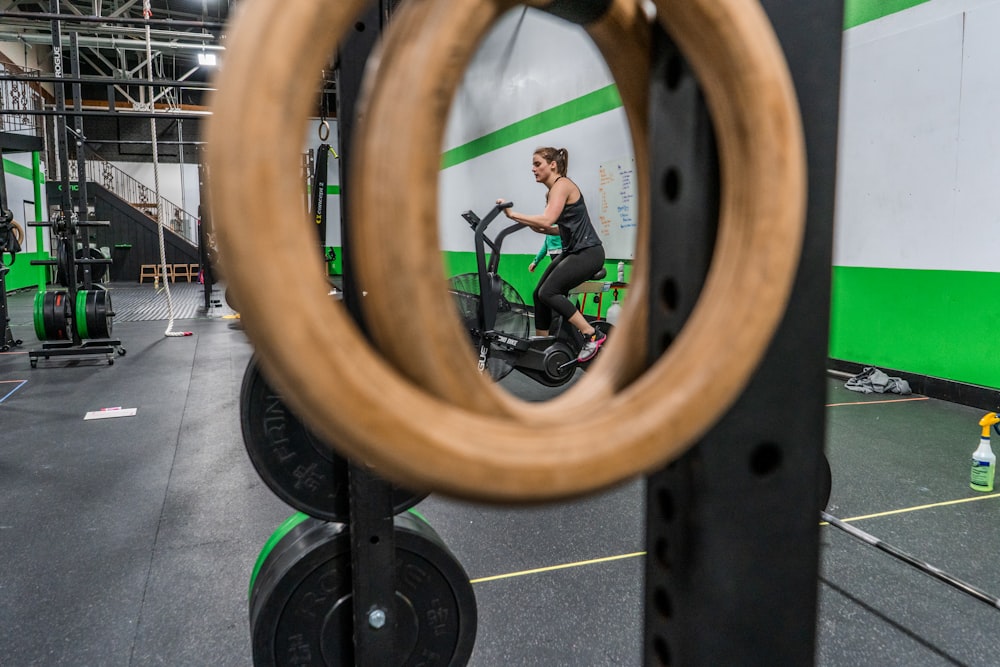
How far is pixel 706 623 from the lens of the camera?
44 cm

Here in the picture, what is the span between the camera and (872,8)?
3.68m

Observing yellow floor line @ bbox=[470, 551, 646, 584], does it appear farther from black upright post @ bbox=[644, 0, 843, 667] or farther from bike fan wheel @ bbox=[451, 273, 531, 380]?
bike fan wheel @ bbox=[451, 273, 531, 380]

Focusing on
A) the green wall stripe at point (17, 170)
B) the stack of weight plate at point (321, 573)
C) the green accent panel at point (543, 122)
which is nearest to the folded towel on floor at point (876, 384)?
the green accent panel at point (543, 122)

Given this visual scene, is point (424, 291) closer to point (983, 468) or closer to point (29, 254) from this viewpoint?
point (983, 468)

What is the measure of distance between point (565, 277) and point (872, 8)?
229 centimetres

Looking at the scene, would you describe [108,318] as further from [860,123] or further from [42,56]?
[42,56]

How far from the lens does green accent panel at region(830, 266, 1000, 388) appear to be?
10.6 ft

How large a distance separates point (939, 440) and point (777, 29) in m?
2.94

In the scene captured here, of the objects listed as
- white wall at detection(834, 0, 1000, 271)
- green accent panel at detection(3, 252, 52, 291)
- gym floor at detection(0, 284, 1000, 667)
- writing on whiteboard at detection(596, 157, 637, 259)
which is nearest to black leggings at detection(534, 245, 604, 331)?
white wall at detection(834, 0, 1000, 271)

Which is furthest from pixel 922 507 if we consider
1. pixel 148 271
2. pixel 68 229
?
pixel 148 271

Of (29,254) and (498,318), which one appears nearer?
(498,318)

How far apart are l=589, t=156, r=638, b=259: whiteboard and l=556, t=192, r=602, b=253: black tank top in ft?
5.96

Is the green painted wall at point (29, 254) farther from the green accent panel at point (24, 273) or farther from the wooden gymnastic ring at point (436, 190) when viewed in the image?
the wooden gymnastic ring at point (436, 190)

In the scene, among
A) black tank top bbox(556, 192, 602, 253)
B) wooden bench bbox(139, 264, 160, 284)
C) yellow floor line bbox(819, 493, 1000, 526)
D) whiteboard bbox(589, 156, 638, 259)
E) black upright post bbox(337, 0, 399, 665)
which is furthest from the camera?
wooden bench bbox(139, 264, 160, 284)
